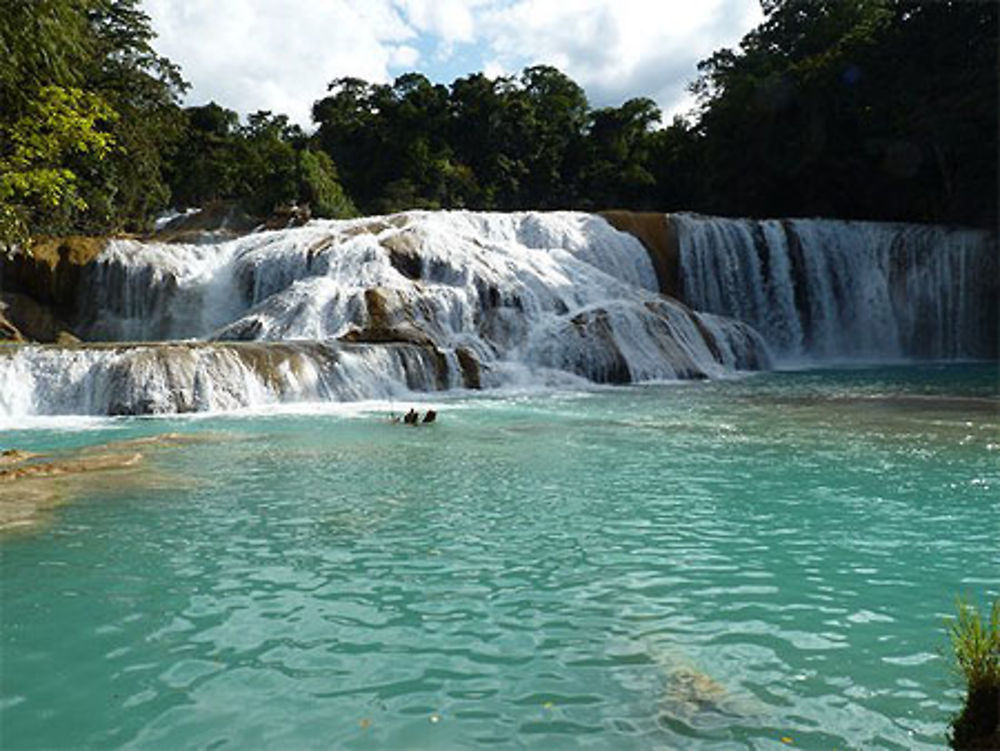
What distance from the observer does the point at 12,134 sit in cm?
1016

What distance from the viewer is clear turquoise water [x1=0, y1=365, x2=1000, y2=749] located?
12.0ft

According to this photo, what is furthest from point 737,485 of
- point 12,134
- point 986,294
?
point 986,294

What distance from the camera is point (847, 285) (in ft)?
101

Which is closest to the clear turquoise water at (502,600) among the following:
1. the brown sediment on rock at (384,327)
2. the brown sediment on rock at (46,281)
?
the brown sediment on rock at (384,327)

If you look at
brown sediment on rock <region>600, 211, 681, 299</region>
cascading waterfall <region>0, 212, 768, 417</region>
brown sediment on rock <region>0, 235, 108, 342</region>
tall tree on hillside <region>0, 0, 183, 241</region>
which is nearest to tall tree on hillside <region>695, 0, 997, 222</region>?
brown sediment on rock <region>600, 211, 681, 299</region>

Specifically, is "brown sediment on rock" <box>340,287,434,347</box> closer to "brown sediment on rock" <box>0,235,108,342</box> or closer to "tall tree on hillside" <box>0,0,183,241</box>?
"tall tree on hillside" <box>0,0,183,241</box>

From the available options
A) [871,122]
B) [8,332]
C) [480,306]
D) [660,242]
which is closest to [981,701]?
[480,306]

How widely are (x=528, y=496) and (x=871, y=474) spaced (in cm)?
384

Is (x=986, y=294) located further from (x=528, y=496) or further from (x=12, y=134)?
(x=12, y=134)

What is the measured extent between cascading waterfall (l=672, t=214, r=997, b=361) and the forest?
4.32 metres

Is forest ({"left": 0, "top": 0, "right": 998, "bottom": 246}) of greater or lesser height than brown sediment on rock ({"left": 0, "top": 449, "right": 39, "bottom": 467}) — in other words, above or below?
above

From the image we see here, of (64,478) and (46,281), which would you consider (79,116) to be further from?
(46,281)

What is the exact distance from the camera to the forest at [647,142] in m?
33.3

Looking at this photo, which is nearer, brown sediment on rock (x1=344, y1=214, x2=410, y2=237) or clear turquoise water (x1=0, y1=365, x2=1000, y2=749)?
clear turquoise water (x1=0, y1=365, x2=1000, y2=749)
